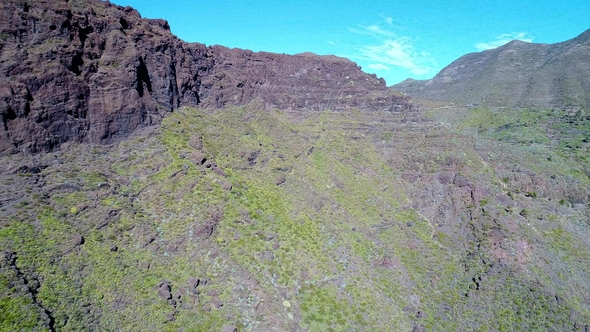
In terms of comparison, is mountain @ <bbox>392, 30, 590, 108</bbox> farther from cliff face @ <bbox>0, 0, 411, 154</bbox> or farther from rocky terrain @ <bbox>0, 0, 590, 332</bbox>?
cliff face @ <bbox>0, 0, 411, 154</bbox>

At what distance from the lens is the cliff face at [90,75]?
3362 cm

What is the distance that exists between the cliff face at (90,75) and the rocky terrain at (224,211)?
0.63 feet

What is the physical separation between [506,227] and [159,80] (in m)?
51.8

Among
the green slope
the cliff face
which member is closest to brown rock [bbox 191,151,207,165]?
the green slope

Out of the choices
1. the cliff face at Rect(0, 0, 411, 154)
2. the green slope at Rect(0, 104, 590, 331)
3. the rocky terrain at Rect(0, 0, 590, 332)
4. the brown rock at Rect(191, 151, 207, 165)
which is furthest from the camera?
the brown rock at Rect(191, 151, 207, 165)

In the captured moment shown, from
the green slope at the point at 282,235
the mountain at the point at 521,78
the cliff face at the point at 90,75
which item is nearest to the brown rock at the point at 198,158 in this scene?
the green slope at the point at 282,235

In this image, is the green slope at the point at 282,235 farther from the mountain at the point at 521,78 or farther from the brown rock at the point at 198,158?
the mountain at the point at 521,78

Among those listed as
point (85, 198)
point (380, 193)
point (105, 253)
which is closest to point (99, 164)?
point (85, 198)

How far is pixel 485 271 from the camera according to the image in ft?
137

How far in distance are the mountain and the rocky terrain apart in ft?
198

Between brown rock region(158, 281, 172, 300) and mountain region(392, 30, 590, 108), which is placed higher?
mountain region(392, 30, 590, 108)

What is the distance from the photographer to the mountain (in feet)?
371

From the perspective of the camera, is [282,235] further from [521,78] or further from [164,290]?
[521,78]

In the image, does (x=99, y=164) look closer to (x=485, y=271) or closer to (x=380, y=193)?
(x=380, y=193)
